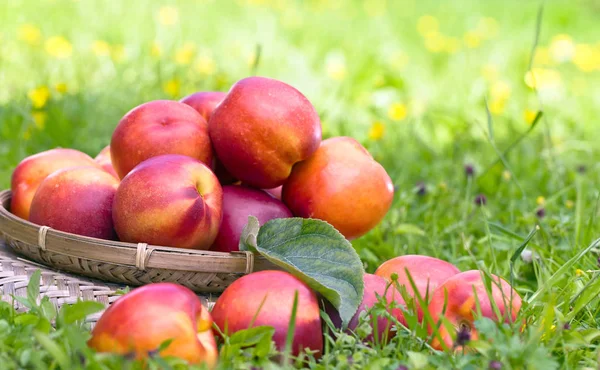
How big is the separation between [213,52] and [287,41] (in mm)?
637

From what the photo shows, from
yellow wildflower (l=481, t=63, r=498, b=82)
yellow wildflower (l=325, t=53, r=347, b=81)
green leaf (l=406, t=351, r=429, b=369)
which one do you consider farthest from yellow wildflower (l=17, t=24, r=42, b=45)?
green leaf (l=406, t=351, r=429, b=369)

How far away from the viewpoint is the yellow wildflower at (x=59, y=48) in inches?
156

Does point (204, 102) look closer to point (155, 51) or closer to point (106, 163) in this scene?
point (106, 163)

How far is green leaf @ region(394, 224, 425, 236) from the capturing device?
2.35 m

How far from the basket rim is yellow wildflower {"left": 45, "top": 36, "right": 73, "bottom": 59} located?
8.00 ft

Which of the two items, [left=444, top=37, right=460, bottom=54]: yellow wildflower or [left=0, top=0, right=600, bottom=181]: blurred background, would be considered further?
[left=444, top=37, right=460, bottom=54]: yellow wildflower

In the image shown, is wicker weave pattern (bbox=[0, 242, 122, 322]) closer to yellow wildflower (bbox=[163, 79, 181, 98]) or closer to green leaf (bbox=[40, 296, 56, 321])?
green leaf (bbox=[40, 296, 56, 321])

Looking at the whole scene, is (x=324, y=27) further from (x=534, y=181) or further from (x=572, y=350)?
(x=572, y=350)

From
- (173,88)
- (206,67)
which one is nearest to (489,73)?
(206,67)

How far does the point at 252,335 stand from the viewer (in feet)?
4.58

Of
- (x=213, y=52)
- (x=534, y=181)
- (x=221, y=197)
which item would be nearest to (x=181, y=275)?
(x=221, y=197)

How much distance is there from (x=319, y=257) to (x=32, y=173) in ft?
2.79

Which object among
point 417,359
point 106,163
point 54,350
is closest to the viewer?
point 54,350

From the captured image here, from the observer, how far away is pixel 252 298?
1.47 metres
